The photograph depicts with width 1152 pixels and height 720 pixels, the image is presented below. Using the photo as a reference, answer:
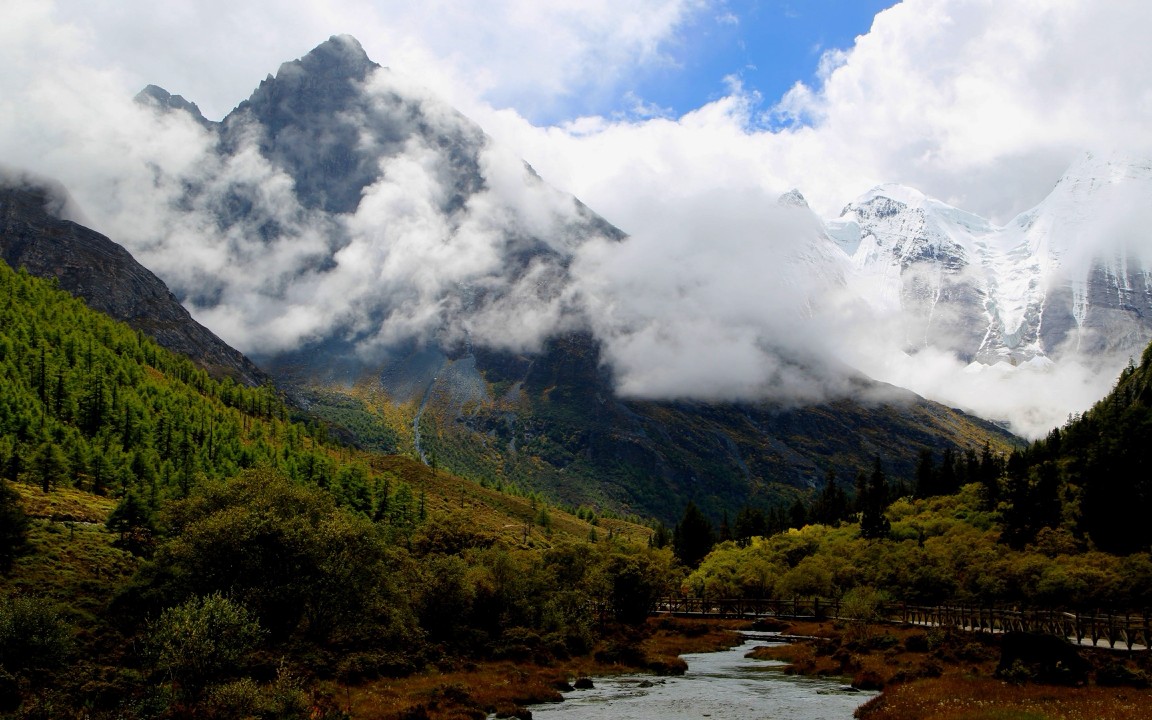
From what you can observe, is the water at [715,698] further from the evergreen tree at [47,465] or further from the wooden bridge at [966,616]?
the evergreen tree at [47,465]

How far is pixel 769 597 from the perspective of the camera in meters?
148

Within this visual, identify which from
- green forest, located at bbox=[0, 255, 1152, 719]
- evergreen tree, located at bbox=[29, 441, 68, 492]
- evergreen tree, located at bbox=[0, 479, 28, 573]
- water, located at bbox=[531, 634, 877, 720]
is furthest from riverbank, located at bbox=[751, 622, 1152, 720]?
evergreen tree, located at bbox=[29, 441, 68, 492]

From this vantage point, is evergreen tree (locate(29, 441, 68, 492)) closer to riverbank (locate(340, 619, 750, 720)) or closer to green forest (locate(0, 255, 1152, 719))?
green forest (locate(0, 255, 1152, 719))

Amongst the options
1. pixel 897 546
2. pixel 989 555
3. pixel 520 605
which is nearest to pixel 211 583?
pixel 520 605

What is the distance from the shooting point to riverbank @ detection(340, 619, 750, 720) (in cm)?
5650

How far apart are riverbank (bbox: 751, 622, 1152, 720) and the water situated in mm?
3065

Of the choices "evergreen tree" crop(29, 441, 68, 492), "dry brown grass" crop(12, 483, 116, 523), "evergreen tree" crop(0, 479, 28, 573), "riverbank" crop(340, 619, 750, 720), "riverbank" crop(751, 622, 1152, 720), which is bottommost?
"riverbank" crop(340, 619, 750, 720)

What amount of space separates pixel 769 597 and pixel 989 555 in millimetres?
44189

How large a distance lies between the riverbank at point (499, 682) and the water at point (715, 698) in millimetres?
2919

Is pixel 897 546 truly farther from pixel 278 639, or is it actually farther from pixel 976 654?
pixel 278 639

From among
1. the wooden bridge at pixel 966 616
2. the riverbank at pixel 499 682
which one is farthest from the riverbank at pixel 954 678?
the riverbank at pixel 499 682

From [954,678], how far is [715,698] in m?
18.6

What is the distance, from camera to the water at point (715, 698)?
55125mm

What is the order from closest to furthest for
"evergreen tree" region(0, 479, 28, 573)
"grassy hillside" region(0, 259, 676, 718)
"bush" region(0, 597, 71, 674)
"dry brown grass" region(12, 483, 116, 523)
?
1. "grassy hillside" region(0, 259, 676, 718)
2. "bush" region(0, 597, 71, 674)
3. "evergreen tree" region(0, 479, 28, 573)
4. "dry brown grass" region(12, 483, 116, 523)
